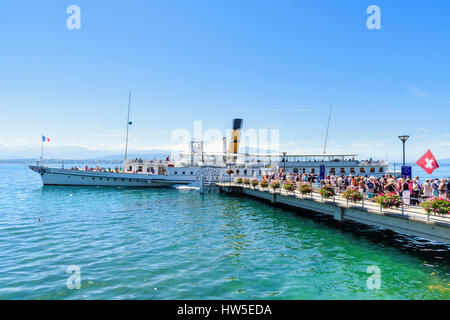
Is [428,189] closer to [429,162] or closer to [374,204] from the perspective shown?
[429,162]

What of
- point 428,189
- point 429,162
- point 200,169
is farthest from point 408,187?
point 200,169

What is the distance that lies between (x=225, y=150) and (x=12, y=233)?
40573mm

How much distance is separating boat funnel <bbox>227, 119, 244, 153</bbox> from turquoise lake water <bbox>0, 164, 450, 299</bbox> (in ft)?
106

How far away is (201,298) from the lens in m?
10.0

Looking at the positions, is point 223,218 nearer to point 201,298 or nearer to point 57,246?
point 57,246

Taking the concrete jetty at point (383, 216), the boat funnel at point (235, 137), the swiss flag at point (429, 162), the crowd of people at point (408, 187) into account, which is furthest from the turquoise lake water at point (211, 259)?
the boat funnel at point (235, 137)

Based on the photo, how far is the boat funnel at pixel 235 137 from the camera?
55.2m

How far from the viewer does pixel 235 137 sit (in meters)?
56.1

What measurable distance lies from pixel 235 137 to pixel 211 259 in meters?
A: 43.2

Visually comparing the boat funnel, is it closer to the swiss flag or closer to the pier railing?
the pier railing
